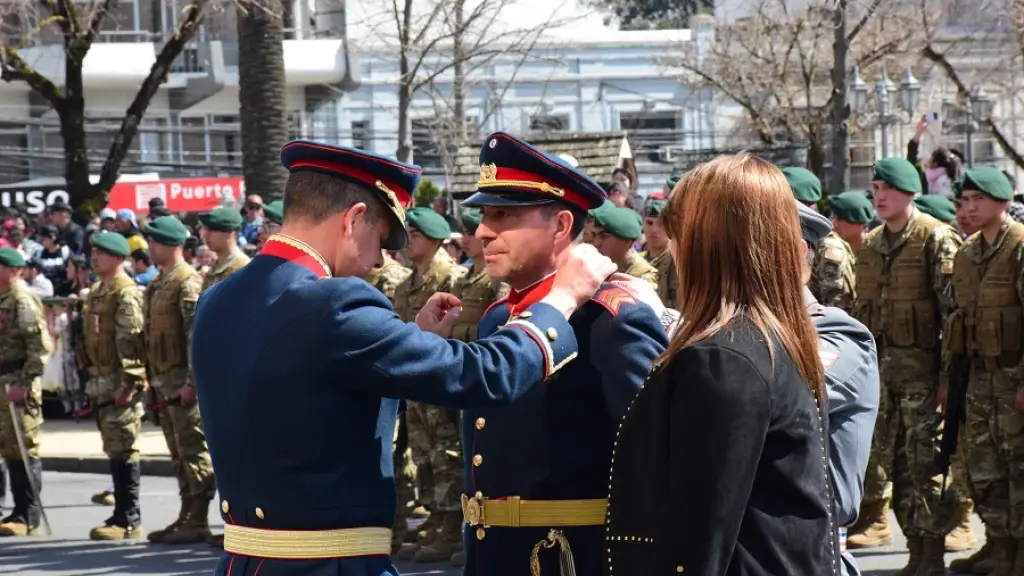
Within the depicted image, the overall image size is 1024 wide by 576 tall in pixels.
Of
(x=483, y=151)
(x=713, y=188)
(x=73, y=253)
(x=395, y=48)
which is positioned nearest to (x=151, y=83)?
(x=73, y=253)

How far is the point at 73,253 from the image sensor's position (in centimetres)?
2048

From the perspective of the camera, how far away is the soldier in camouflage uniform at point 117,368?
11891 millimetres

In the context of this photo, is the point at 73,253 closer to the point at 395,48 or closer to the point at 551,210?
the point at 395,48

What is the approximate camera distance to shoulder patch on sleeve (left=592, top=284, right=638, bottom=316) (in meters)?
4.36

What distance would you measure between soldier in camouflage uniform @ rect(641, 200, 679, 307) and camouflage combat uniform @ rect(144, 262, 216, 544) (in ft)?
11.0

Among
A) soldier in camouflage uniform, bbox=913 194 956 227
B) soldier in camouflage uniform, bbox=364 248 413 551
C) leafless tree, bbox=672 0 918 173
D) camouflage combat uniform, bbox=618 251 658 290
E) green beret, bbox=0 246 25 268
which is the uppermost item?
leafless tree, bbox=672 0 918 173

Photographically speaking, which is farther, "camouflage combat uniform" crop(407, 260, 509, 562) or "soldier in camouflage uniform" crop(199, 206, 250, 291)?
"soldier in camouflage uniform" crop(199, 206, 250, 291)

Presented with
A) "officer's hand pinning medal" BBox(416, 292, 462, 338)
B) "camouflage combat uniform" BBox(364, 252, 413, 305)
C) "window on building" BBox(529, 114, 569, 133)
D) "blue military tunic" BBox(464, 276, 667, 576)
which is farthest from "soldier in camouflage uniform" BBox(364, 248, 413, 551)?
"window on building" BBox(529, 114, 569, 133)

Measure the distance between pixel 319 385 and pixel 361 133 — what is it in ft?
118

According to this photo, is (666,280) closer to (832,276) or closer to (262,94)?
(832,276)

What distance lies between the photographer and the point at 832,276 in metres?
9.79

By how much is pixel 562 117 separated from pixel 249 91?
850 inches

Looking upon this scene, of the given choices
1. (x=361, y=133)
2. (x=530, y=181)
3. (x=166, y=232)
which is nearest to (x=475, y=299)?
(x=166, y=232)

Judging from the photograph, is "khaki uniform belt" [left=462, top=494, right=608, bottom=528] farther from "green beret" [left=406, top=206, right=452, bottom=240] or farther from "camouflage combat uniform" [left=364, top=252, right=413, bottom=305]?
"camouflage combat uniform" [left=364, top=252, right=413, bottom=305]
